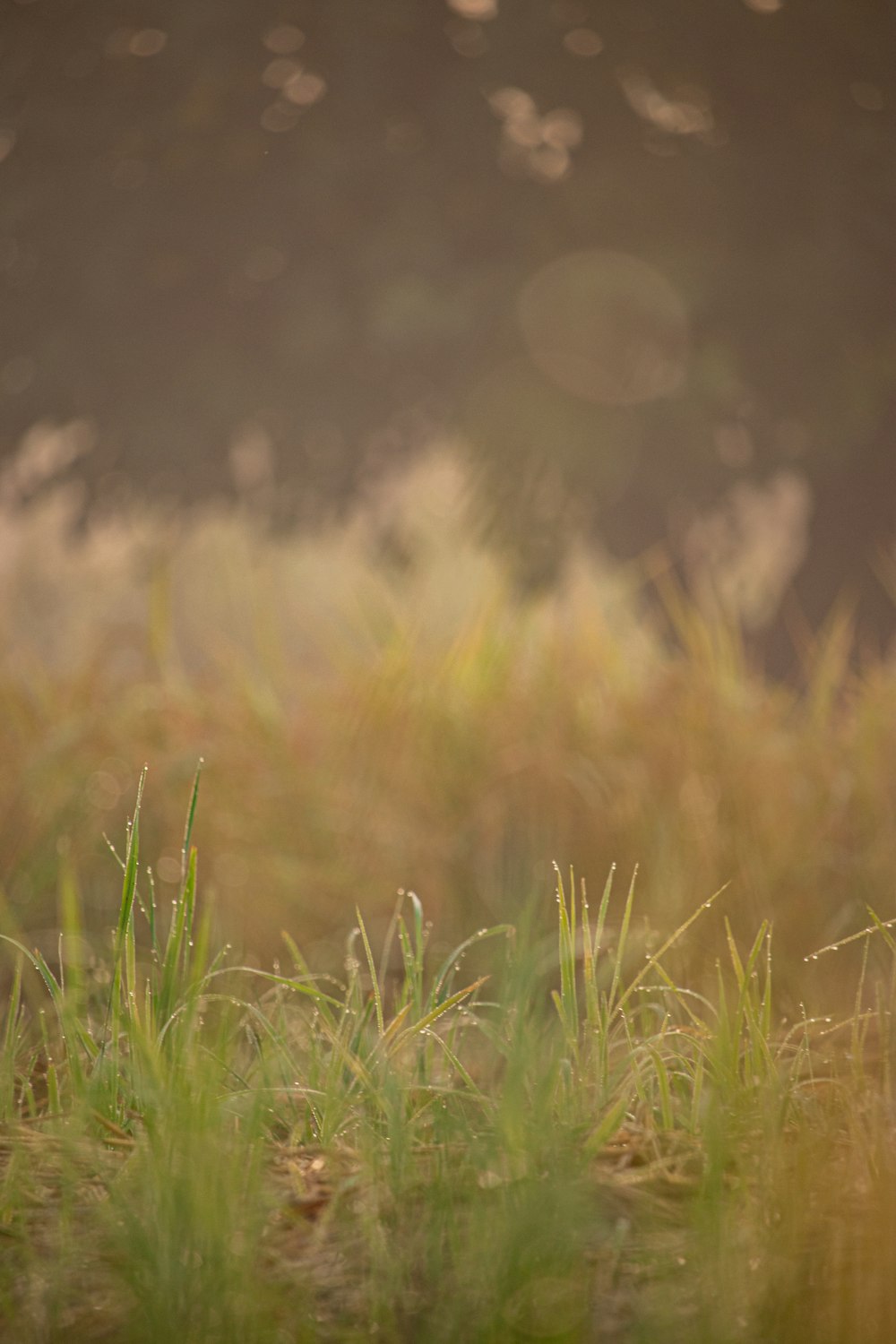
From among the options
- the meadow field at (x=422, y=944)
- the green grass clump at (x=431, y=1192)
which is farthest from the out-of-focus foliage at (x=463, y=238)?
the green grass clump at (x=431, y=1192)

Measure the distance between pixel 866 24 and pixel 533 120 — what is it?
0.90 m

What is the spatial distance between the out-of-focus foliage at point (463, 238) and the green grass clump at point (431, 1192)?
248 cm

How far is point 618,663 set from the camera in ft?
9.63

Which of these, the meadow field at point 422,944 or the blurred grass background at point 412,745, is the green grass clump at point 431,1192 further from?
the blurred grass background at point 412,745

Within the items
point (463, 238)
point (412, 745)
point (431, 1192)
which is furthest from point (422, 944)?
point (463, 238)

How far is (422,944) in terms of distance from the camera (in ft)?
3.83

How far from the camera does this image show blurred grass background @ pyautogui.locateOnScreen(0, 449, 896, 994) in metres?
2.46

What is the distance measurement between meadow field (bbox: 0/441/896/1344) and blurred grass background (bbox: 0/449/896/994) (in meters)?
0.01

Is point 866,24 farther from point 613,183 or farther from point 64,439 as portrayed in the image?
point 64,439

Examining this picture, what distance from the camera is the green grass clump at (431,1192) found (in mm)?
812

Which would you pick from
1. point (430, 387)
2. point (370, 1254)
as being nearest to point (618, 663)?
point (430, 387)

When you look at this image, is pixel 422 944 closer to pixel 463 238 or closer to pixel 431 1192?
pixel 431 1192

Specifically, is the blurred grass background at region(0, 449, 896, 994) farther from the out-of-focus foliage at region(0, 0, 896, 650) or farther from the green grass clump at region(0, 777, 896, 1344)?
the green grass clump at region(0, 777, 896, 1344)

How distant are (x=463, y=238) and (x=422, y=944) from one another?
2.66 metres
